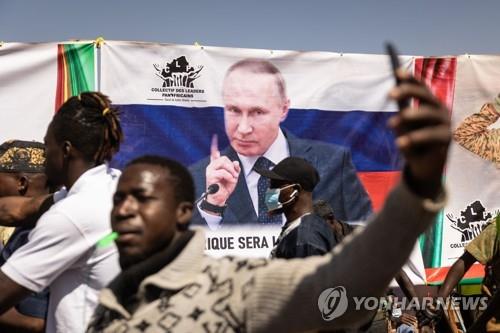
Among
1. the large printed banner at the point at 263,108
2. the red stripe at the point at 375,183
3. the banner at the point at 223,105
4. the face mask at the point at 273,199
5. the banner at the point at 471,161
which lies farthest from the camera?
the banner at the point at 471,161

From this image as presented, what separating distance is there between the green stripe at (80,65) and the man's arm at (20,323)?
8.32 ft

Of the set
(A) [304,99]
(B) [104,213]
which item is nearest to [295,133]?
(A) [304,99]

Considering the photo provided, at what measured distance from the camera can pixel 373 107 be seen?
18.9 ft

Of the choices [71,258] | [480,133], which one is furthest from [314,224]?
[480,133]

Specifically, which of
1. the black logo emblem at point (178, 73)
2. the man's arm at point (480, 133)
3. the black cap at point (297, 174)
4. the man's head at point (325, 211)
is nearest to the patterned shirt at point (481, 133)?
the man's arm at point (480, 133)

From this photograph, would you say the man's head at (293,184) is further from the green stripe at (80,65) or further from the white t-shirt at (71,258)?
the white t-shirt at (71,258)

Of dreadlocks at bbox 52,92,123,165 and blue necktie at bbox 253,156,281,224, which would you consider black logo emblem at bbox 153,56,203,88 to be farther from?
dreadlocks at bbox 52,92,123,165

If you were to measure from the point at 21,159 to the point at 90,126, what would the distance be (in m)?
1.31

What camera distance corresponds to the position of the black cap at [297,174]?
4461 mm

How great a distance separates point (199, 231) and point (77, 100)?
1.09 m

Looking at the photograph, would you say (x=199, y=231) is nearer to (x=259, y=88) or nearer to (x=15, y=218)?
(x=15, y=218)

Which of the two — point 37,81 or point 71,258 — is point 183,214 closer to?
point 71,258

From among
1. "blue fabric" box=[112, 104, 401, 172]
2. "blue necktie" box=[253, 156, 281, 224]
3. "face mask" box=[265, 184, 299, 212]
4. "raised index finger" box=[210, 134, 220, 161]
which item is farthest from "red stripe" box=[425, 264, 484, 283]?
"raised index finger" box=[210, 134, 220, 161]

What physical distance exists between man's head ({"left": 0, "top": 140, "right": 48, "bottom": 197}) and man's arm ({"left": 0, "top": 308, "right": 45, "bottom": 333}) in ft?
3.95
